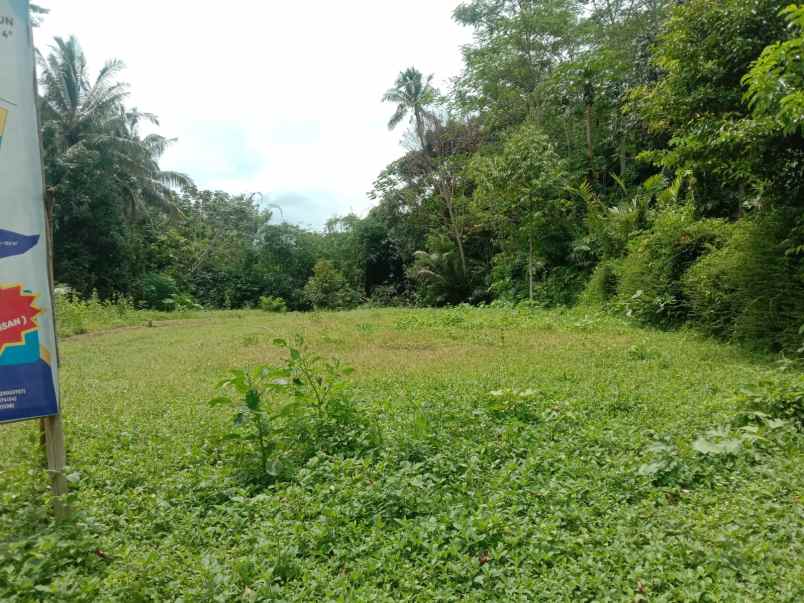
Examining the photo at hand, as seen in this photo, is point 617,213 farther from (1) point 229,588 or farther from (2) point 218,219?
(2) point 218,219

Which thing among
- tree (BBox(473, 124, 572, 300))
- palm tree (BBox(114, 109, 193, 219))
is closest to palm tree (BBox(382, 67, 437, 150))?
tree (BBox(473, 124, 572, 300))

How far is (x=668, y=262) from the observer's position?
352 inches

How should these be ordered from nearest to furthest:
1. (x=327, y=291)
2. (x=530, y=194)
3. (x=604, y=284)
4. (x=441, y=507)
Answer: (x=441, y=507) < (x=604, y=284) < (x=530, y=194) < (x=327, y=291)

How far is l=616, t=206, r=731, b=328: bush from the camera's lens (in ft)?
27.9

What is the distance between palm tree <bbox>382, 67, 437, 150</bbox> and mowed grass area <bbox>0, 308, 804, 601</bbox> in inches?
637

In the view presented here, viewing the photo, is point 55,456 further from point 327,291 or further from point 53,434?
point 327,291

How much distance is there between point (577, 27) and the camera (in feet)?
52.6

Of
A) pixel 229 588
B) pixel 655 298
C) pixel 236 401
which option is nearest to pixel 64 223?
pixel 236 401

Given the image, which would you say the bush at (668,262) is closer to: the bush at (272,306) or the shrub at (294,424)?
the shrub at (294,424)

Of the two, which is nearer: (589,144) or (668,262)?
(668,262)

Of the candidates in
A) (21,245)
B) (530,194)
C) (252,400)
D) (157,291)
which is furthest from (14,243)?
(157,291)

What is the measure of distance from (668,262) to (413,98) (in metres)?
14.6

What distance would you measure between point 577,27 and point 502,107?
10.3 feet

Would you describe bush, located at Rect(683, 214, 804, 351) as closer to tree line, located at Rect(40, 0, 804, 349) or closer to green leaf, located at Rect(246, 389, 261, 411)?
tree line, located at Rect(40, 0, 804, 349)
